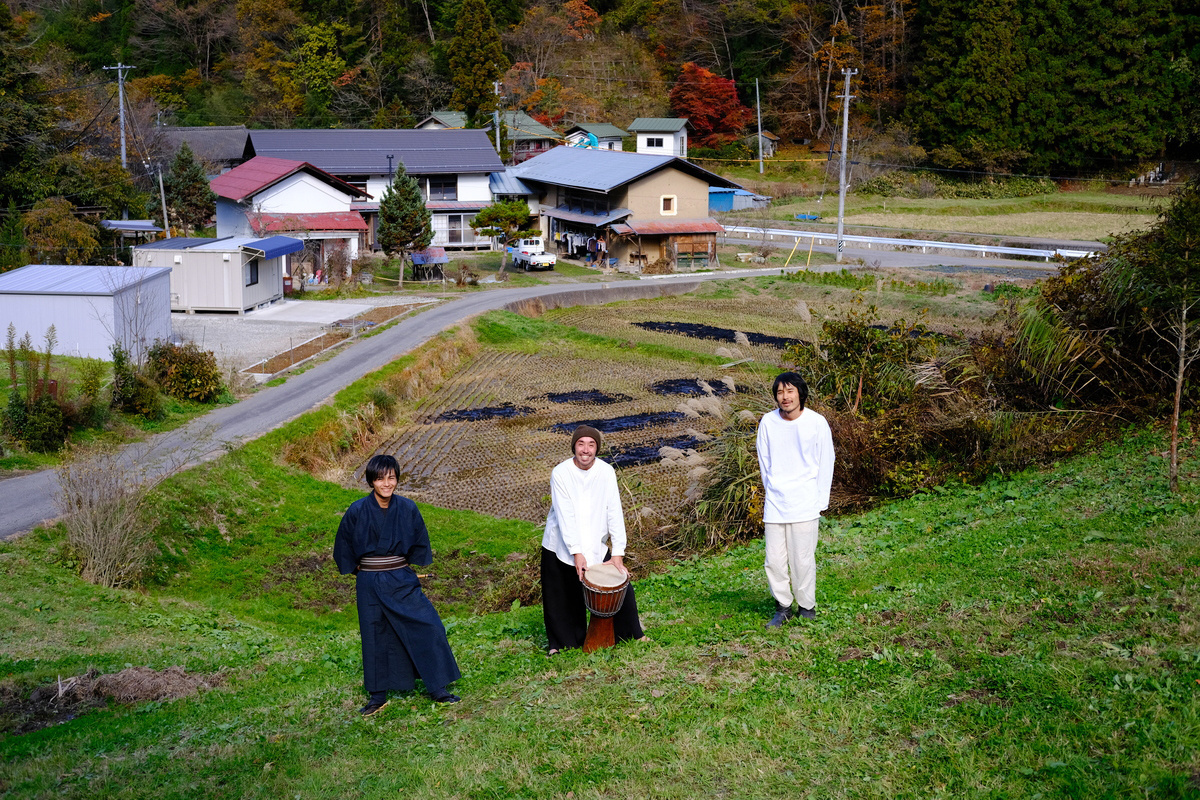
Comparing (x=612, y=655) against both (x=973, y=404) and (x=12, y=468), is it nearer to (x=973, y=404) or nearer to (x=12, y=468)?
(x=973, y=404)

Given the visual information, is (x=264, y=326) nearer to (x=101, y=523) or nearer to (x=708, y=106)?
(x=101, y=523)

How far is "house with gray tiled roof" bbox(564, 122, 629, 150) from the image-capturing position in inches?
2378

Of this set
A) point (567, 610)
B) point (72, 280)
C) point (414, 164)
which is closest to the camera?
point (567, 610)

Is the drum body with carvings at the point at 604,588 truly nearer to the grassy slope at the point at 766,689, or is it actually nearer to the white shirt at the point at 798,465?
the grassy slope at the point at 766,689

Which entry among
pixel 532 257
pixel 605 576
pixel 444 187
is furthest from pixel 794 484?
pixel 444 187

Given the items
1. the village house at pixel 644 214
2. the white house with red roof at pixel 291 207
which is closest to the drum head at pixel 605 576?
the white house with red roof at pixel 291 207

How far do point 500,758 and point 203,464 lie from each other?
10.8 meters

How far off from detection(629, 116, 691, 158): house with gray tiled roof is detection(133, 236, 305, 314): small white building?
36.3 metres

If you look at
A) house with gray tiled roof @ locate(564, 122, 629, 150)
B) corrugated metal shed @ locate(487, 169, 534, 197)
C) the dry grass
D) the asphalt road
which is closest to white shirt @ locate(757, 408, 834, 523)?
the asphalt road

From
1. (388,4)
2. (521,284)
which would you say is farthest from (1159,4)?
(388,4)

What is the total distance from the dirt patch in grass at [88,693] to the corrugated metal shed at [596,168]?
3443 cm

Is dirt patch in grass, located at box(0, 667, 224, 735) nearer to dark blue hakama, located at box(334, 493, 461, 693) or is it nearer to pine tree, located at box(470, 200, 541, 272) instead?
dark blue hakama, located at box(334, 493, 461, 693)

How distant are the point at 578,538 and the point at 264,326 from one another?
2203 centimetres

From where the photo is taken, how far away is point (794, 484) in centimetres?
607
